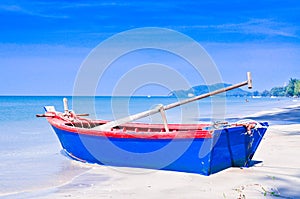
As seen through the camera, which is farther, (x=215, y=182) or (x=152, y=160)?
(x=152, y=160)

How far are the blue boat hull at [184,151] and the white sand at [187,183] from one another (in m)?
0.17

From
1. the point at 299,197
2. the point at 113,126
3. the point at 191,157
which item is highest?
the point at 113,126

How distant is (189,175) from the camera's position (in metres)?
7.81

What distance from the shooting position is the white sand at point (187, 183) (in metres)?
6.38

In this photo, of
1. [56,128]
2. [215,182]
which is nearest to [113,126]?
[56,128]

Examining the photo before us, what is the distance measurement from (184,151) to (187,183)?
762 millimetres

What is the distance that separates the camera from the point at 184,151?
25.4 ft

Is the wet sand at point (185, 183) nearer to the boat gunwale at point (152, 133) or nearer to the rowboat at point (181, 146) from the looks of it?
the rowboat at point (181, 146)

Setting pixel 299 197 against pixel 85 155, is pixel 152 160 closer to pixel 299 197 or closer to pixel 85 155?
pixel 85 155

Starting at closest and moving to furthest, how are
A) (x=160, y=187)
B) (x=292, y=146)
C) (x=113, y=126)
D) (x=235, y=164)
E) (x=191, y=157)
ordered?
(x=160, y=187), (x=191, y=157), (x=235, y=164), (x=113, y=126), (x=292, y=146)

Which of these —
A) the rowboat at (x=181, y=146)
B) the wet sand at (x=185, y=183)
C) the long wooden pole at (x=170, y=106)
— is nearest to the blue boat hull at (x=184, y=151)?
the rowboat at (x=181, y=146)

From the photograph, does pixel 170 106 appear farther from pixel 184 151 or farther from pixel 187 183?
pixel 187 183

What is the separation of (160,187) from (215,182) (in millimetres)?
1048

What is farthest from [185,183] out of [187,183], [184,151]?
[184,151]
